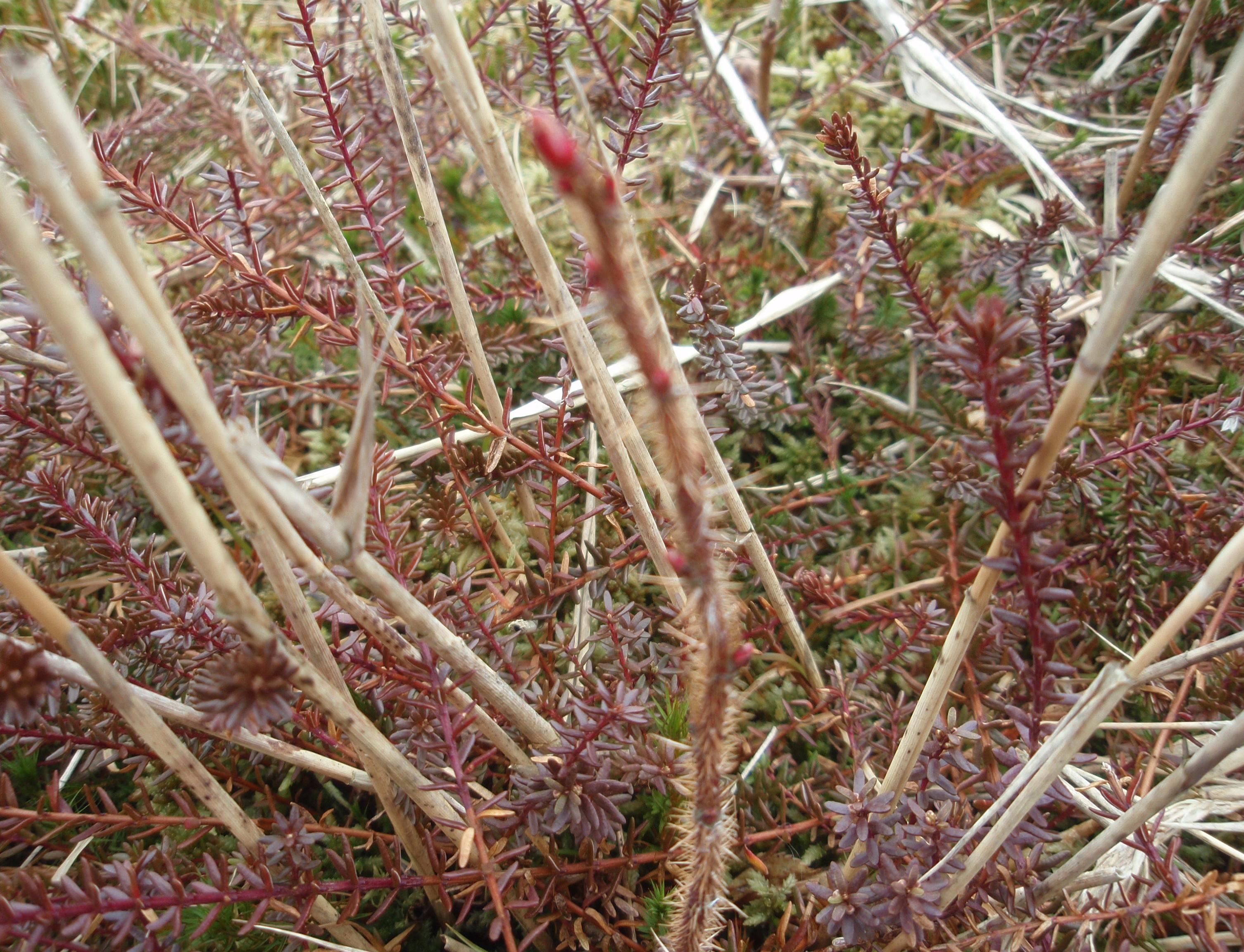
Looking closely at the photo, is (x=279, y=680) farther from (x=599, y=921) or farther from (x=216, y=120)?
(x=216, y=120)

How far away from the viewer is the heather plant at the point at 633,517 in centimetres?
115

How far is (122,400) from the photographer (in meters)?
0.95

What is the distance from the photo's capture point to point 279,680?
1122 mm

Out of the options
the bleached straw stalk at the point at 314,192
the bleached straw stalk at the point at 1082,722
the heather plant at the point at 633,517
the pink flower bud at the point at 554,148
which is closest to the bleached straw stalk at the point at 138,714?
the heather plant at the point at 633,517

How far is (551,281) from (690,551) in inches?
24.6

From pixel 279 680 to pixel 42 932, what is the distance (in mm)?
584

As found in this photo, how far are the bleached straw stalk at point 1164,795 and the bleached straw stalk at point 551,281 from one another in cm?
85

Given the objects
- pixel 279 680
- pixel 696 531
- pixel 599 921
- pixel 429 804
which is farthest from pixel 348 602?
pixel 599 921

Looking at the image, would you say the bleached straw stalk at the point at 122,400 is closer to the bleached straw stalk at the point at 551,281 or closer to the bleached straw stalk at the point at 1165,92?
the bleached straw stalk at the point at 551,281

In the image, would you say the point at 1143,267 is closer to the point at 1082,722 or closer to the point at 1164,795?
the point at 1082,722

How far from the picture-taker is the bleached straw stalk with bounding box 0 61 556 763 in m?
0.87

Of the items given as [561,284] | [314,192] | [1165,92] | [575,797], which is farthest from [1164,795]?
[1165,92]

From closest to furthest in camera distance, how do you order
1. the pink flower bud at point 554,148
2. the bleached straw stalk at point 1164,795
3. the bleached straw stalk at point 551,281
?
the pink flower bud at point 554,148, the bleached straw stalk at point 1164,795, the bleached straw stalk at point 551,281

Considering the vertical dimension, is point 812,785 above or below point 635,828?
below
